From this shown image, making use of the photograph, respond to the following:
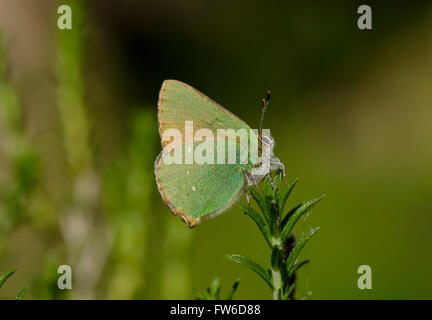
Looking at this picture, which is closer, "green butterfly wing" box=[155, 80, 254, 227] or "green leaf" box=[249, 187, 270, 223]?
"green leaf" box=[249, 187, 270, 223]

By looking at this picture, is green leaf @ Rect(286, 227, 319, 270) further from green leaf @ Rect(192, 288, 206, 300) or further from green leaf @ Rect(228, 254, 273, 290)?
green leaf @ Rect(192, 288, 206, 300)

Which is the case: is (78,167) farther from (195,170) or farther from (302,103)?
(302,103)

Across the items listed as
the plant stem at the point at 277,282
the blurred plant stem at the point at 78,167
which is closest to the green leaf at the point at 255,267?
the plant stem at the point at 277,282

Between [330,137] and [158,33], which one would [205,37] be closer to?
[158,33]

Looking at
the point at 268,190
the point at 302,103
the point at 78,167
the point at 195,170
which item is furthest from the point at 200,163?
the point at 302,103

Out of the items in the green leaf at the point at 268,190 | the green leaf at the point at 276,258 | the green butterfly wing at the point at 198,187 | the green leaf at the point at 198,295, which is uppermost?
the green butterfly wing at the point at 198,187

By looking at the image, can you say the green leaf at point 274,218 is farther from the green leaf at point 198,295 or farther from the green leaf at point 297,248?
the green leaf at point 198,295

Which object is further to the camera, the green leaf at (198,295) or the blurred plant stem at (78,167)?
the blurred plant stem at (78,167)

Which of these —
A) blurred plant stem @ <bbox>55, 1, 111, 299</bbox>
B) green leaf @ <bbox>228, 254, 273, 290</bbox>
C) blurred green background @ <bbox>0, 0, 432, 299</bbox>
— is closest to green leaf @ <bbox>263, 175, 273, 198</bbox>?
green leaf @ <bbox>228, 254, 273, 290</bbox>
